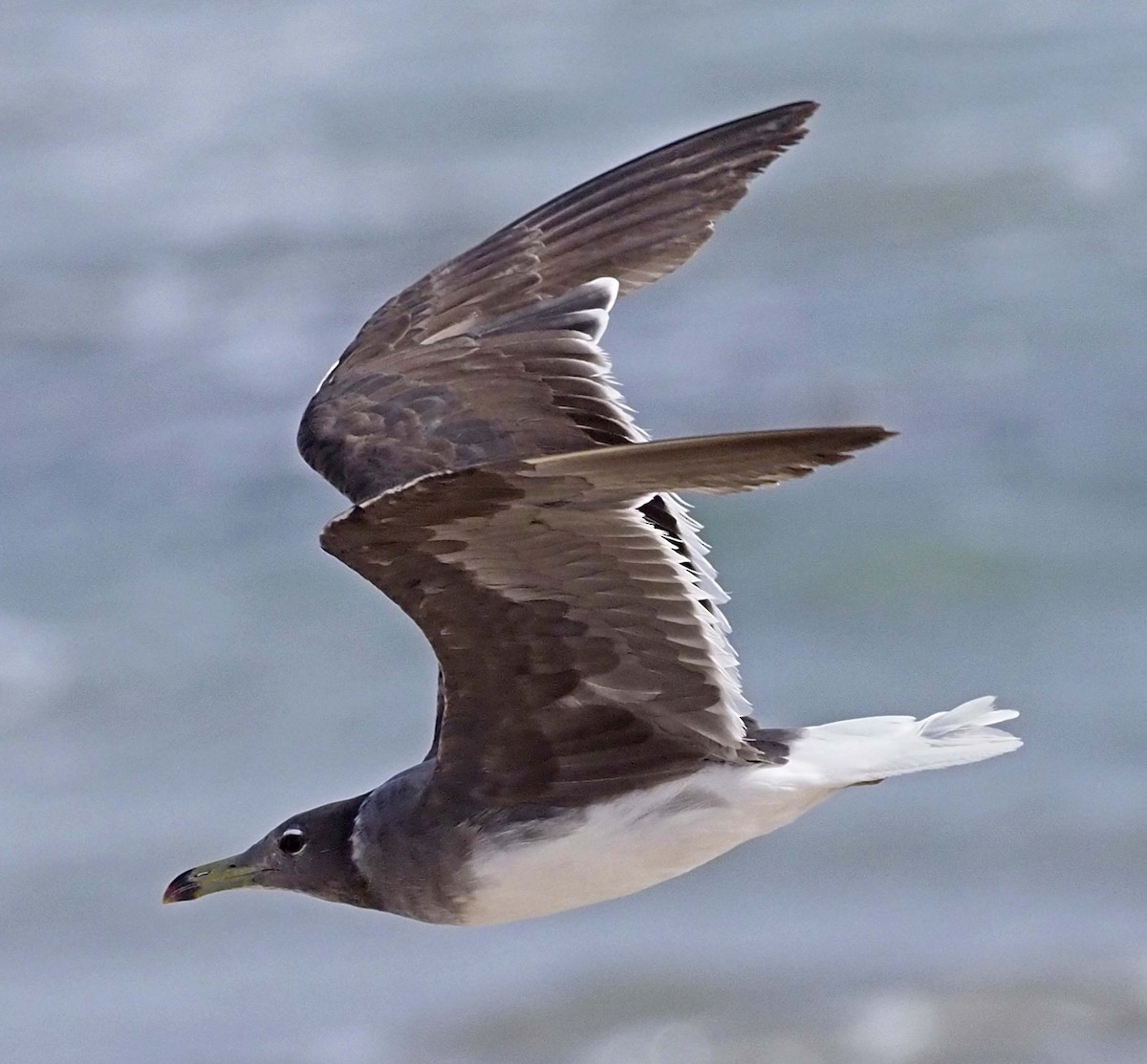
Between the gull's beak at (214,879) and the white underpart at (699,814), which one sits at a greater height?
the gull's beak at (214,879)

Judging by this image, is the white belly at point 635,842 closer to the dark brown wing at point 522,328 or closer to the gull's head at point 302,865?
the gull's head at point 302,865

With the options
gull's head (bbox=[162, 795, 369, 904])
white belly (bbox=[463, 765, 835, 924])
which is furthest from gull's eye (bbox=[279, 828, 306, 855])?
white belly (bbox=[463, 765, 835, 924])

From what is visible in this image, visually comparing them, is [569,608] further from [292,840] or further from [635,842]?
[292,840]

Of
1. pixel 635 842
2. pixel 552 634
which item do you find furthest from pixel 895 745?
pixel 552 634

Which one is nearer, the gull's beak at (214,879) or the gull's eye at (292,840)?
the gull's eye at (292,840)

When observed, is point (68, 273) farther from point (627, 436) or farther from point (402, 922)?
point (627, 436)

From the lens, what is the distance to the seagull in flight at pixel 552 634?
405 cm

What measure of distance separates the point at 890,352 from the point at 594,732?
810cm

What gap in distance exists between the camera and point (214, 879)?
5.29m

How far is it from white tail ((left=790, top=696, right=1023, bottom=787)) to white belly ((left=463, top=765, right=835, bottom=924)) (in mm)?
52

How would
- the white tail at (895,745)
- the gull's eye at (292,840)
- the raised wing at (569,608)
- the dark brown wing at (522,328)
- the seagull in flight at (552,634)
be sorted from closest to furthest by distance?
the raised wing at (569,608) → the seagull in flight at (552,634) → the white tail at (895,745) → the dark brown wing at (522,328) → the gull's eye at (292,840)

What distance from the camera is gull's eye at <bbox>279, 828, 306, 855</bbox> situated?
5.11 m

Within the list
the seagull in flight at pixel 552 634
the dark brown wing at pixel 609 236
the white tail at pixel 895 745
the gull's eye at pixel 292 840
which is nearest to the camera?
the seagull in flight at pixel 552 634

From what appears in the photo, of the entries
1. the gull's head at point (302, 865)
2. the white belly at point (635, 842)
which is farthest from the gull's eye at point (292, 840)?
the white belly at point (635, 842)
